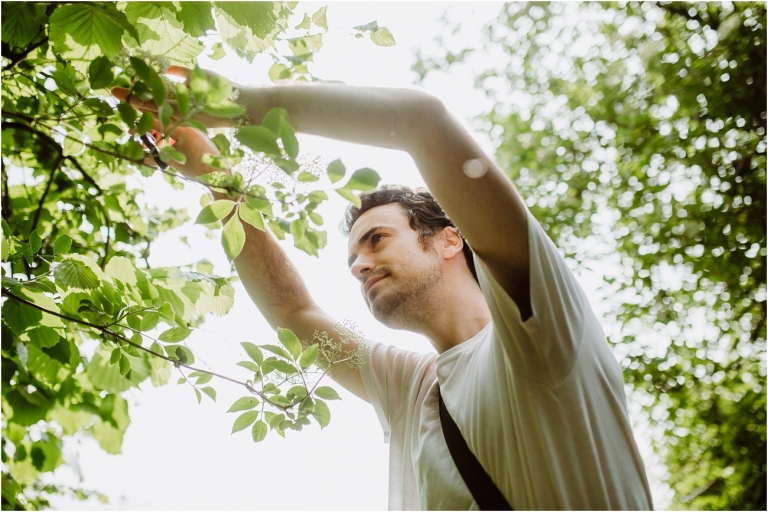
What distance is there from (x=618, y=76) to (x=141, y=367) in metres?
7.65

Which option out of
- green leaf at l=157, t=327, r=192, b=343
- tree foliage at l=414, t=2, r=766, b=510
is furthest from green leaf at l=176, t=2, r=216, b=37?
tree foliage at l=414, t=2, r=766, b=510

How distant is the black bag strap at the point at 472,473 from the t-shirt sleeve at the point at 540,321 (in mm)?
310

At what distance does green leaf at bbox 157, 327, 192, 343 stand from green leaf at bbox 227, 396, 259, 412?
0.23 meters

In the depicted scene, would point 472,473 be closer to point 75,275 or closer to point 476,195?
point 476,195

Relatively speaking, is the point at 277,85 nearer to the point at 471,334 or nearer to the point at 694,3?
the point at 471,334

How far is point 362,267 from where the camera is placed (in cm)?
196

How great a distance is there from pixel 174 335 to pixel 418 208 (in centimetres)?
116

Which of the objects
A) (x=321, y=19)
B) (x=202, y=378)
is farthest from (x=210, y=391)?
(x=321, y=19)

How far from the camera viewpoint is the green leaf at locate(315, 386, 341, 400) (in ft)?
4.07

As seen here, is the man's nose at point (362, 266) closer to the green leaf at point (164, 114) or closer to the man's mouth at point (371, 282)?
the man's mouth at point (371, 282)

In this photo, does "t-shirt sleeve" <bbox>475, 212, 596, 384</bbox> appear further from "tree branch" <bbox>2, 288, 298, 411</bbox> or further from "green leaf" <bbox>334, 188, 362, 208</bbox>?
"tree branch" <bbox>2, 288, 298, 411</bbox>

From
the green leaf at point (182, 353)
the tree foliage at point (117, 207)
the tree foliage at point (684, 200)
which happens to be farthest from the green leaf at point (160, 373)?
the tree foliage at point (684, 200)

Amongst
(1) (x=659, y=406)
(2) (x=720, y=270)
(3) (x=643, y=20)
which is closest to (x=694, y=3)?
(3) (x=643, y=20)

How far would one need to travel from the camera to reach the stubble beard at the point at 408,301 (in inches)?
73.4
